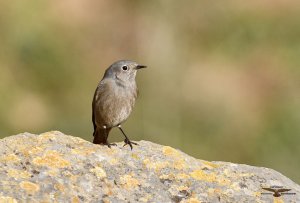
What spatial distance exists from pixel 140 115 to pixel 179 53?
3606 mm

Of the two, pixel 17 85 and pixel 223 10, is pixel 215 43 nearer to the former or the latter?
pixel 223 10

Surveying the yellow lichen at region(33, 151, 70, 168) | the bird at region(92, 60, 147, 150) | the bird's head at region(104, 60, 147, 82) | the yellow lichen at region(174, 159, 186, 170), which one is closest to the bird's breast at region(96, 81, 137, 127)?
the bird at region(92, 60, 147, 150)

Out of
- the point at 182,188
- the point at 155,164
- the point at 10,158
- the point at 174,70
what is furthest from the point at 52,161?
the point at 174,70

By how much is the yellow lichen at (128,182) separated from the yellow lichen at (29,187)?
2.11 ft

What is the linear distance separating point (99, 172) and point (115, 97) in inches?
120

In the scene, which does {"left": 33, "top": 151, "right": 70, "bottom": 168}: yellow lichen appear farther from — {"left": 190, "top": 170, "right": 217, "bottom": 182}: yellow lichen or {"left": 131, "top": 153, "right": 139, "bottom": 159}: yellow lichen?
{"left": 190, "top": 170, "right": 217, "bottom": 182}: yellow lichen

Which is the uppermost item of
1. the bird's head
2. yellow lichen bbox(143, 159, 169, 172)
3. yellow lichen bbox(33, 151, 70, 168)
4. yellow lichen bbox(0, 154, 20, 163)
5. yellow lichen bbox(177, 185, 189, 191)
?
the bird's head

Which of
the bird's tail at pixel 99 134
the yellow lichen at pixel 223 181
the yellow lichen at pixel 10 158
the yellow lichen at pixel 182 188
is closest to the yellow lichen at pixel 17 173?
the yellow lichen at pixel 10 158

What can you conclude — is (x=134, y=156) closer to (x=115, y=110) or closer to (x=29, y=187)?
(x=29, y=187)

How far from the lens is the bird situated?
28.6ft

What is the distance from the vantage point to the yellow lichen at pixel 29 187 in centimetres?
535

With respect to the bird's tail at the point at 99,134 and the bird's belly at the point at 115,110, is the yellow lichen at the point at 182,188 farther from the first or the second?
the bird's tail at the point at 99,134

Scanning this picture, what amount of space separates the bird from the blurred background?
5.85 m

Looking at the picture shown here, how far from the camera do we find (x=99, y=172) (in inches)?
227
